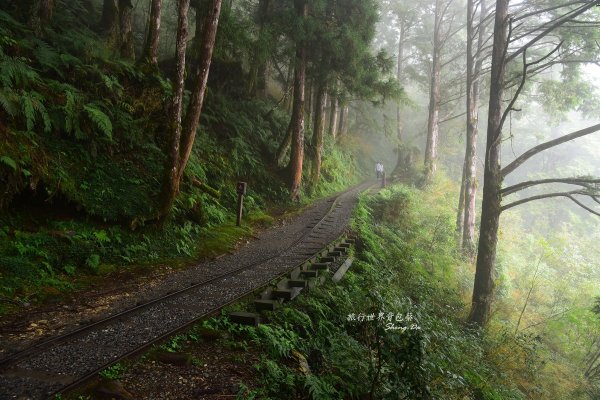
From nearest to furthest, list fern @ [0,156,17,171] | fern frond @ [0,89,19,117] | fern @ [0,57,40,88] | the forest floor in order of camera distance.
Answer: the forest floor → fern @ [0,156,17,171] → fern frond @ [0,89,19,117] → fern @ [0,57,40,88]

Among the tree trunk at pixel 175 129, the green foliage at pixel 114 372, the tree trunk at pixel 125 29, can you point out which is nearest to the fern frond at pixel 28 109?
the tree trunk at pixel 175 129

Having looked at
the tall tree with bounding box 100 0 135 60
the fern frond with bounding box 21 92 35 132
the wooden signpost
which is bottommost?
the wooden signpost

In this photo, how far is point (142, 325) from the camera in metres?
5.15

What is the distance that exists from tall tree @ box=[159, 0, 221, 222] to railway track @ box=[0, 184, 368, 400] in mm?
2143

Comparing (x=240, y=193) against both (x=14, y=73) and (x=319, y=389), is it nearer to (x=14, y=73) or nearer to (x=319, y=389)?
(x=14, y=73)

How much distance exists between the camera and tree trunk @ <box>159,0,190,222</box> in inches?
352

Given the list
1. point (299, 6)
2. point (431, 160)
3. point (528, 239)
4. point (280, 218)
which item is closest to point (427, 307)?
point (280, 218)

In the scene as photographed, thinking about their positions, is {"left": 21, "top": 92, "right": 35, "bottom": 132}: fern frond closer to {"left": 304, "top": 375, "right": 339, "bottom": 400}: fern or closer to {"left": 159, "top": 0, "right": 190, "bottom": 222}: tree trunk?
{"left": 159, "top": 0, "right": 190, "bottom": 222}: tree trunk

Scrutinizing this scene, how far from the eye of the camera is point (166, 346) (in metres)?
4.51

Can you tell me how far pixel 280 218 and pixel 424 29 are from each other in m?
26.2

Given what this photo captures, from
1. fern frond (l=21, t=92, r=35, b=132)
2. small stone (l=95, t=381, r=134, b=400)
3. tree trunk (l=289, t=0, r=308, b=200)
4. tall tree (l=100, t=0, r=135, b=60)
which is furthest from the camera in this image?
tree trunk (l=289, t=0, r=308, b=200)

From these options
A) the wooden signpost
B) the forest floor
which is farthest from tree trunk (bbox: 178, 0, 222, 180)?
the wooden signpost

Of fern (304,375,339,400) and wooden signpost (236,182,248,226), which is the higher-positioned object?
→ wooden signpost (236,182,248,226)

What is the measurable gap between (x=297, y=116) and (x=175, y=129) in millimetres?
8362
